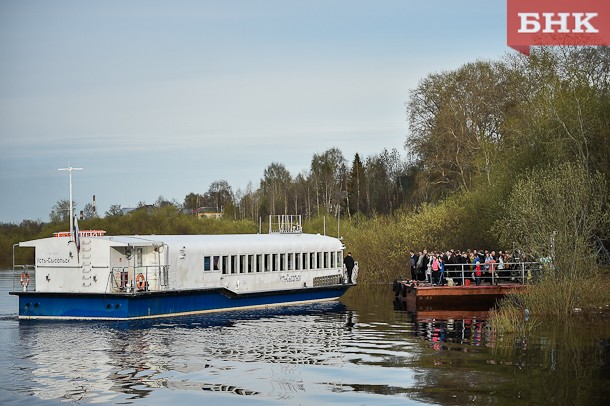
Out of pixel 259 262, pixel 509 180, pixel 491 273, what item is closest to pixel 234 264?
pixel 259 262

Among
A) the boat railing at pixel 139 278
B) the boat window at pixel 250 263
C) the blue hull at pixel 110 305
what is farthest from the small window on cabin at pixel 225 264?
the boat railing at pixel 139 278

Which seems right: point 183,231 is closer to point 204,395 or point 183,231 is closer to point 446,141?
point 446,141

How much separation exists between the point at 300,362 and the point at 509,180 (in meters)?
26.6

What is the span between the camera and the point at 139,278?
37.1m

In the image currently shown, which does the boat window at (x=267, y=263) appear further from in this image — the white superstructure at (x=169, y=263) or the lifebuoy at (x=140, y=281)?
the lifebuoy at (x=140, y=281)

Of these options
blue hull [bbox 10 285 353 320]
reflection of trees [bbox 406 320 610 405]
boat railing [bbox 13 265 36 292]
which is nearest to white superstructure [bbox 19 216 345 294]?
boat railing [bbox 13 265 36 292]

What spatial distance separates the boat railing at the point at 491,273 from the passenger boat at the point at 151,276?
6024mm

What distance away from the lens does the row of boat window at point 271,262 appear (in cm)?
4053

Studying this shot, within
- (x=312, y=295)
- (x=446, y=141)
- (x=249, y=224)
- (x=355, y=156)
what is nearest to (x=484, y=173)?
(x=446, y=141)

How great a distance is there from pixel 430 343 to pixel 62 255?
14166 mm

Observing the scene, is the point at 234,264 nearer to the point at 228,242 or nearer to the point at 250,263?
the point at 228,242

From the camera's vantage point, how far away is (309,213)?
A: 111688 millimetres

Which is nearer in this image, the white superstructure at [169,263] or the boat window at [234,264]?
the white superstructure at [169,263]

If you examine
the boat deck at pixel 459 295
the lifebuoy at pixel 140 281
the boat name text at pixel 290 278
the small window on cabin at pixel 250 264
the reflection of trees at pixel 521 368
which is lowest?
the reflection of trees at pixel 521 368
